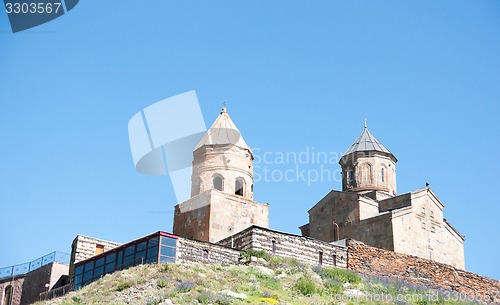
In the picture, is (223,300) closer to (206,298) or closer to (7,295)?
(206,298)

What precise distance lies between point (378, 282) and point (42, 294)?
37.6 ft

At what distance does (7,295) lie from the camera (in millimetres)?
31562

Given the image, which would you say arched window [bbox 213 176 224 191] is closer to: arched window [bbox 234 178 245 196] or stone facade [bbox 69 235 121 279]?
arched window [bbox 234 178 245 196]

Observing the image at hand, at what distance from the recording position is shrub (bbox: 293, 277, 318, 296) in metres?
21.6

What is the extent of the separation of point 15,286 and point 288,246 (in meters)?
11.8

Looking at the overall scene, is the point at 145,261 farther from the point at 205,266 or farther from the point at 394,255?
the point at 394,255

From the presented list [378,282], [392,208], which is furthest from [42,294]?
[392,208]

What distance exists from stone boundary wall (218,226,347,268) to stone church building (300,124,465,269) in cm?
462

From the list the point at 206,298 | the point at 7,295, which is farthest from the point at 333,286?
the point at 7,295

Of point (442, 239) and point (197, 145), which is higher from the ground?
point (197, 145)

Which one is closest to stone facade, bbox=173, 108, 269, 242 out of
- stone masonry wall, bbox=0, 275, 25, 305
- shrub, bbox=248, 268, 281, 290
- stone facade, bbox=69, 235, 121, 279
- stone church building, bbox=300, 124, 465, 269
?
stone facade, bbox=69, 235, 121, 279

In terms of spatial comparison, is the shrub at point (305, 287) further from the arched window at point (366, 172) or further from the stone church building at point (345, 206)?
the arched window at point (366, 172)

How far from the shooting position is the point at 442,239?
108 ft

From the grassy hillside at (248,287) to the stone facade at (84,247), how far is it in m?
5.21
